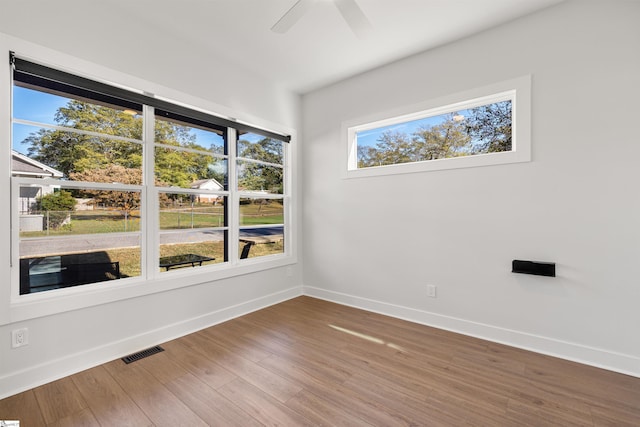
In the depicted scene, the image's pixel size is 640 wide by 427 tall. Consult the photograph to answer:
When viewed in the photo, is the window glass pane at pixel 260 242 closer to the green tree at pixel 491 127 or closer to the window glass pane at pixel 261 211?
the window glass pane at pixel 261 211

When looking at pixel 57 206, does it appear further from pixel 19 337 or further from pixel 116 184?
pixel 19 337

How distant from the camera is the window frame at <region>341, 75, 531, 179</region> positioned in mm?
2594

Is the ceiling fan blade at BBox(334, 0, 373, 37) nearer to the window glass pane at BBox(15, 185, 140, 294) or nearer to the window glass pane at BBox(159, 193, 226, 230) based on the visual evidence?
the window glass pane at BBox(159, 193, 226, 230)

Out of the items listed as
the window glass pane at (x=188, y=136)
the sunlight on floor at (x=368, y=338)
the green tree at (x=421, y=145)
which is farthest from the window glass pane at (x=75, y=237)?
the green tree at (x=421, y=145)

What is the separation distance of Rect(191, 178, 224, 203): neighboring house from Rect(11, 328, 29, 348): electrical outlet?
1655 millimetres

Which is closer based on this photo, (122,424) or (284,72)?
(122,424)

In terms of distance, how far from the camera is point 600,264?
2.30 meters

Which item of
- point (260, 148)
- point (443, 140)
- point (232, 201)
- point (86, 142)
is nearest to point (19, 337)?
point (86, 142)

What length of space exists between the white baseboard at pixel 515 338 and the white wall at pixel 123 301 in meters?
1.45

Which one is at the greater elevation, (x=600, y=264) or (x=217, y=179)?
(x=217, y=179)

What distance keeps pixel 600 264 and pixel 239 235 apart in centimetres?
346

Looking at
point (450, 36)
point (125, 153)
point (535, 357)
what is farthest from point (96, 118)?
point (535, 357)

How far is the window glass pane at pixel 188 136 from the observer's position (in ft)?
9.22

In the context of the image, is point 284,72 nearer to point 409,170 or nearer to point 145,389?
point 409,170
